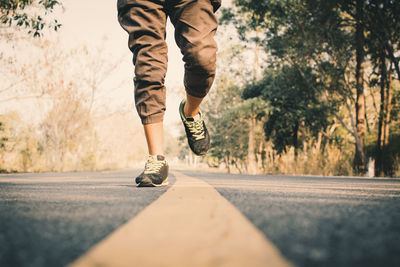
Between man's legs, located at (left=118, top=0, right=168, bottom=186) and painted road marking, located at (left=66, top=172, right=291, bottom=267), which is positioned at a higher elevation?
man's legs, located at (left=118, top=0, right=168, bottom=186)

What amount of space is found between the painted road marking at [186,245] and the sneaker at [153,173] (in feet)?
4.45

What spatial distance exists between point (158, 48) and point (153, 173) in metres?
0.97

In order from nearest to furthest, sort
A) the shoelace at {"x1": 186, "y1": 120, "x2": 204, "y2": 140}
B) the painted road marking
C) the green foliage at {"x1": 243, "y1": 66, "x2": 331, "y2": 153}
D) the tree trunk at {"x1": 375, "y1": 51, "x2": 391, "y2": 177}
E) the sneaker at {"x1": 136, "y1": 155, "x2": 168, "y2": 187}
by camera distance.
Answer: the painted road marking → the sneaker at {"x1": 136, "y1": 155, "x2": 168, "y2": 187} → the shoelace at {"x1": 186, "y1": 120, "x2": 204, "y2": 140} → the tree trunk at {"x1": 375, "y1": 51, "x2": 391, "y2": 177} → the green foliage at {"x1": 243, "y1": 66, "x2": 331, "y2": 153}

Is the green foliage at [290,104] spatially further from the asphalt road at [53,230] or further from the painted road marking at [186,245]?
the painted road marking at [186,245]

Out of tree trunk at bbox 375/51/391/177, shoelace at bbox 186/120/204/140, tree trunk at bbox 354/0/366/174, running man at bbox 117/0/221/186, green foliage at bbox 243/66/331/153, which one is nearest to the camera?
running man at bbox 117/0/221/186

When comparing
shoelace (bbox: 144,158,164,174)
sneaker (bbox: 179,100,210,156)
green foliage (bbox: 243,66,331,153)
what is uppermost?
green foliage (bbox: 243,66,331,153)

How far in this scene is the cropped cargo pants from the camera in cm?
248

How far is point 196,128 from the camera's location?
3.03 metres

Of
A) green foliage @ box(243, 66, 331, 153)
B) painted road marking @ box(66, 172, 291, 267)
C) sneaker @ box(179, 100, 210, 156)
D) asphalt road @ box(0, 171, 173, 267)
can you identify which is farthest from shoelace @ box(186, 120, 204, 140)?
green foliage @ box(243, 66, 331, 153)

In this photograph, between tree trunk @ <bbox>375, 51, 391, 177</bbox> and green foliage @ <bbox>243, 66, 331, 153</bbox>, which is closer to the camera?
tree trunk @ <bbox>375, 51, 391, 177</bbox>

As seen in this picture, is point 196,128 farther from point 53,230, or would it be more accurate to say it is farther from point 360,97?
point 360,97

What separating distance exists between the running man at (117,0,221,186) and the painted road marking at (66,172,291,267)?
4.97 feet

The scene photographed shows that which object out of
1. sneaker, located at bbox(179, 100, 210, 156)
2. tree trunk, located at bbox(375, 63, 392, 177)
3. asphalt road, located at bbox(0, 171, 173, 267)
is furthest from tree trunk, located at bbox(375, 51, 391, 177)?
asphalt road, located at bbox(0, 171, 173, 267)

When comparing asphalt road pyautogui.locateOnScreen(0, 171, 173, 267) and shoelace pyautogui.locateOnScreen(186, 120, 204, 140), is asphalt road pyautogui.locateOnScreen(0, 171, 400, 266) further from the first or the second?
shoelace pyautogui.locateOnScreen(186, 120, 204, 140)
